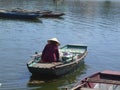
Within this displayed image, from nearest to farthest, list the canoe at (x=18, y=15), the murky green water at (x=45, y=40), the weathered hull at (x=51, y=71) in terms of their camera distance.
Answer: the weathered hull at (x=51, y=71)
the murky green water at (x=45, y=40)
the canoe at (x=18, y=15)

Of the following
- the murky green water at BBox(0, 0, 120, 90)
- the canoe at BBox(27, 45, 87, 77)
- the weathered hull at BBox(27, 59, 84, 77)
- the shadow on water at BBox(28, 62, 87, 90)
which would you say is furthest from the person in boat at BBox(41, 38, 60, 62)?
the murky green water at BBox(0, 0, 120, 90)

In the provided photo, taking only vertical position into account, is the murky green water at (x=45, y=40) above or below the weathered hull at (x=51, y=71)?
below

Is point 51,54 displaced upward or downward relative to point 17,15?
upward

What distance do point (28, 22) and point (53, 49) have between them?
20.6 m

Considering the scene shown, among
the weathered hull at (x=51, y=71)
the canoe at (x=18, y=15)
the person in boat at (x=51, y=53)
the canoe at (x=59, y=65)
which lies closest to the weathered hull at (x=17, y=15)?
the canoe at (x=18, y=15)

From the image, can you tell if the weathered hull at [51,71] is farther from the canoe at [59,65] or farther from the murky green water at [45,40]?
the murky green water at [45,40]

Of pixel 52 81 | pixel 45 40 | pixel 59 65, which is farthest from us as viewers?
pixel 45 40

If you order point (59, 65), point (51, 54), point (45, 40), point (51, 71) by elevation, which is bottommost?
point (45, 40)

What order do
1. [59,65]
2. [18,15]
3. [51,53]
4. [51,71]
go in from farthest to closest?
1. [18,15]
2. [51,53]
3. [59,65]
4. [51,71]

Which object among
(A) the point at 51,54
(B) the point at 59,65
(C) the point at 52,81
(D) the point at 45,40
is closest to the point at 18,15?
(D) the point at 45,40

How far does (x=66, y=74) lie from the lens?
1766 centimetres

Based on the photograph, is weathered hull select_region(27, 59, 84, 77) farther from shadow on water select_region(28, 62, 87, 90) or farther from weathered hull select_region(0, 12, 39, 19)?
weathered hull select_region(0, 12, 39, 19)

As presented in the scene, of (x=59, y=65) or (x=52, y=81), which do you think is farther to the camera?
(x=52, y=81)

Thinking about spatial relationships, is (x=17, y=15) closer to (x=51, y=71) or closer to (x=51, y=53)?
(x=51, y=53)
